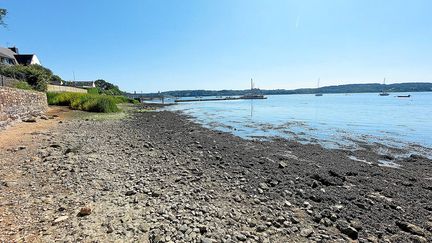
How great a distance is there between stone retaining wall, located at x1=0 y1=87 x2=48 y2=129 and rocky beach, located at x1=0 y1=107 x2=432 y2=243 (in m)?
3.26

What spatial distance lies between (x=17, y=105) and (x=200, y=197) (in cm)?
1592

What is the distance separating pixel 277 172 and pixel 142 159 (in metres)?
5.42

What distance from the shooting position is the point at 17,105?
15945 millimetres

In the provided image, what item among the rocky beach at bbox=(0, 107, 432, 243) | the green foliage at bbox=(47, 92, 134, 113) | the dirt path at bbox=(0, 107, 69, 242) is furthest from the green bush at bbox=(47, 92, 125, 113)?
the rocky beach at bbox=(0, 107, 432, 243)

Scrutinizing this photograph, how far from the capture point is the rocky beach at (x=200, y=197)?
4781 mm

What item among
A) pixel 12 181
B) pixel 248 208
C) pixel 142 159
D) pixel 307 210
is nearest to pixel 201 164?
pixel 142 159

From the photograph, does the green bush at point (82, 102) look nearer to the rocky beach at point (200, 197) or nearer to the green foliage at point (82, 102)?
the green foliage at point (82, 102)

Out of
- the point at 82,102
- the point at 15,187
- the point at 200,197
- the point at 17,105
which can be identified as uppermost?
the point at 17,105

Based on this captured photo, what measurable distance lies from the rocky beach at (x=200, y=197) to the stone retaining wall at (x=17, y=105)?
10.7 ft

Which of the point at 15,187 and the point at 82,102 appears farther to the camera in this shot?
the point at 82,102

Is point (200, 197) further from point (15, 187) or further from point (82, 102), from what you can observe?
point (82, 102)

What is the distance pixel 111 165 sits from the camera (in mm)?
8930

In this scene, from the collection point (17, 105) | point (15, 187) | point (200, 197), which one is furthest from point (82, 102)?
point (200, 197)

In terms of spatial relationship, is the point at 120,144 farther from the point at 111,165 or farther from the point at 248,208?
the point at 248,208
